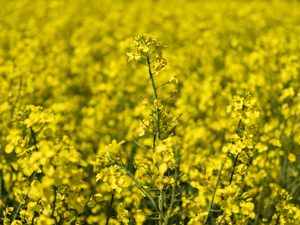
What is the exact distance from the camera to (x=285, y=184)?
278 cm

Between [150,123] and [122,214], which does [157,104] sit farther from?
[122,214]

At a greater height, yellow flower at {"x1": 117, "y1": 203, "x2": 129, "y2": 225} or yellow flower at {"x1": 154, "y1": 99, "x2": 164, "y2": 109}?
yellow flower at {"x1": 154, "y1": 99, "x2": 164, "y2": 109}

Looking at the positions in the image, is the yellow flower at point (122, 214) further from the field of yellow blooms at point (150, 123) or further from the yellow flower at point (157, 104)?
the yellow flower at point (157, 104)

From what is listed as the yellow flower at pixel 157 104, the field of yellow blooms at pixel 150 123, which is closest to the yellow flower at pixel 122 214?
the field of yellow blooms at pixel 150 123

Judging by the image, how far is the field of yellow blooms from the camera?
130 cm

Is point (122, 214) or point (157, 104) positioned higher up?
point (157, 104)

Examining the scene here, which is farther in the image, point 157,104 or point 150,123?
point 150,123

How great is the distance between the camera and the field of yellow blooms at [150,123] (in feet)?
4.28

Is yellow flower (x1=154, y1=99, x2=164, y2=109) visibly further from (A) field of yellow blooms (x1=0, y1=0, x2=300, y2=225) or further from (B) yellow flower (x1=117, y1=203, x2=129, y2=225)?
(B) yellow flower (x1=117, y1=203, x2=129, y2=225)

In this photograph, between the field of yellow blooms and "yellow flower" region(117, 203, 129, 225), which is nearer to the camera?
the field of yellow blooms

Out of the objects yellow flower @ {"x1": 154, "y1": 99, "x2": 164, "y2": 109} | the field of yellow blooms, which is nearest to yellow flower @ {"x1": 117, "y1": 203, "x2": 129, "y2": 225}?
the field of yellow blooms

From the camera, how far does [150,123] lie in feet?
5.16

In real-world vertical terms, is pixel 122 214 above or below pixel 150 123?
below

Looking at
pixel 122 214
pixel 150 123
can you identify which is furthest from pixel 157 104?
pixel 122 214
